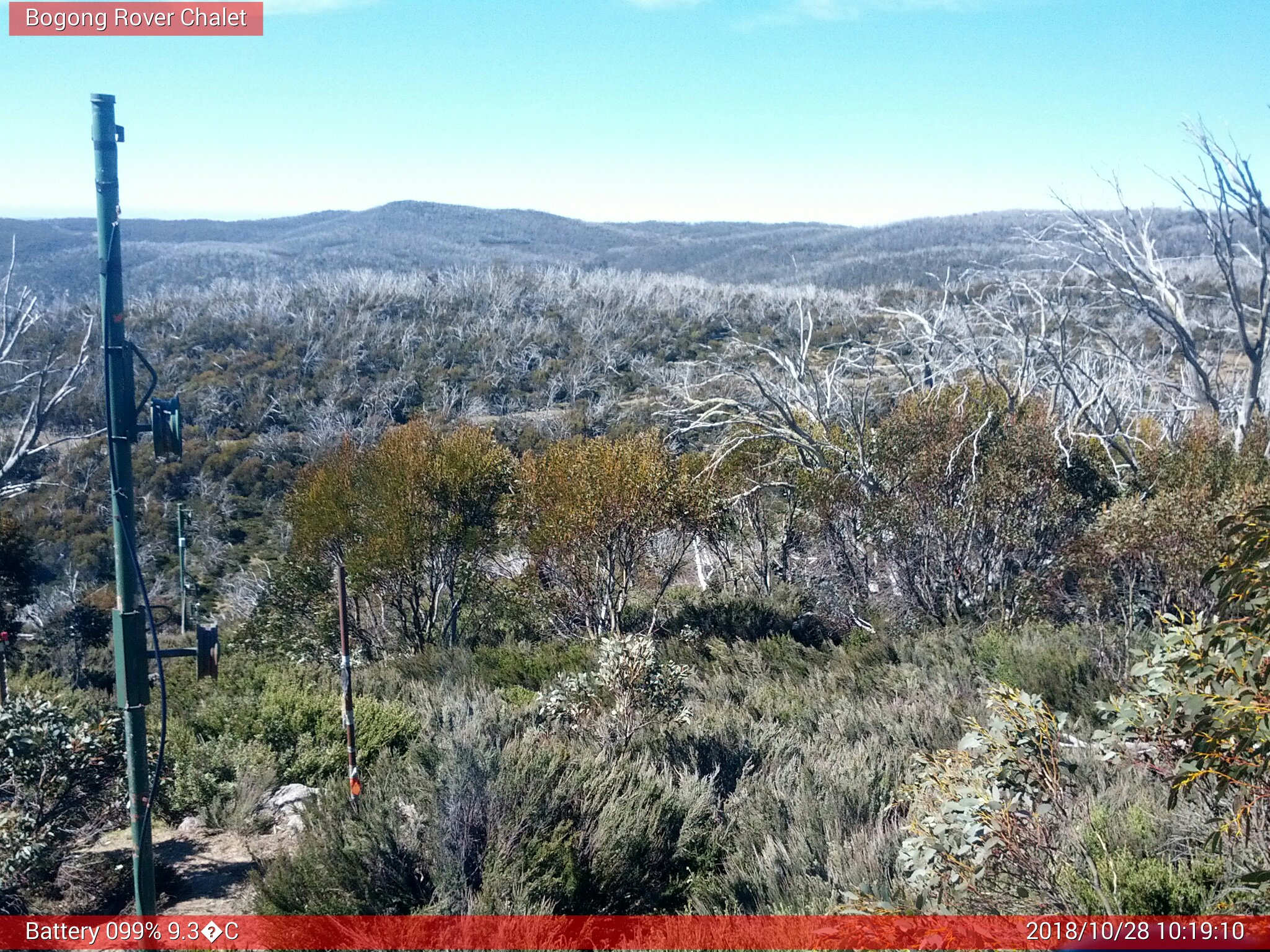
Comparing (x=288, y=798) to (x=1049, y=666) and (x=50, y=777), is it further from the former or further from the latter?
(x=1049, y=666)

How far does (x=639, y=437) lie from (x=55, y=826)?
9.38 metres

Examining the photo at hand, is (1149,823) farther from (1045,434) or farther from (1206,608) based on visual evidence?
(1045,434)

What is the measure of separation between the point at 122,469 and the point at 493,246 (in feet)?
301

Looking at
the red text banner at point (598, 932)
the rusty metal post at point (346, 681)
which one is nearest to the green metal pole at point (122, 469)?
the red text banner at point (598, 932)

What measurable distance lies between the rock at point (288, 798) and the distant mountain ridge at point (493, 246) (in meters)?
46.3

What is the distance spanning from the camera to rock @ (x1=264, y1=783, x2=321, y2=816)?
6086 mm

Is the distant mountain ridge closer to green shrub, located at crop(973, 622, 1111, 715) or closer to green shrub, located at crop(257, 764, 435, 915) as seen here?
green shrub, located at crop(973, 622, 1111, 715)

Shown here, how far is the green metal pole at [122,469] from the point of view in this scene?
11.5 feet

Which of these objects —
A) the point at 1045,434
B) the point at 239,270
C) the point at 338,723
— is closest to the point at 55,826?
the point at 338,723

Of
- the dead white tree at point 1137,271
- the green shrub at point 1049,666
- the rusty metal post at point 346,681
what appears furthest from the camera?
the dead white tree at point 1137,271

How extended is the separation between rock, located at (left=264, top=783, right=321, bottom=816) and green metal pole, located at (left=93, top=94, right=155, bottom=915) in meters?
2.34

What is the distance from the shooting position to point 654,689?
7.16m

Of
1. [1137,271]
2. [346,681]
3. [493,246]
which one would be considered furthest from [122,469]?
[493,246]

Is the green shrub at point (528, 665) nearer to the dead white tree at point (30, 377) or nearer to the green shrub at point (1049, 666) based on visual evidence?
the green shrub at point (1049, 666)
